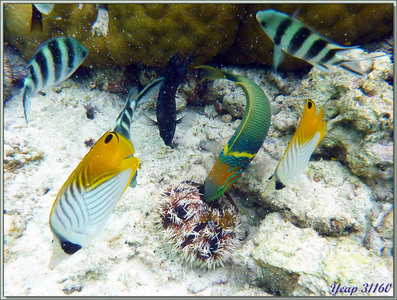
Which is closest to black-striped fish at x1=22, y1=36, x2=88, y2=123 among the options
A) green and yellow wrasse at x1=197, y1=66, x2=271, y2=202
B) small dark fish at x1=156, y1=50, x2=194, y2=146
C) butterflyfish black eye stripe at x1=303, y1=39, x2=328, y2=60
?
small dark fish at x1=156, y1=50, x2=194, y2=146

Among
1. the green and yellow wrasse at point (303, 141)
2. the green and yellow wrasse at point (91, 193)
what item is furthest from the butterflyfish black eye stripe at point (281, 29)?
the green and yellow wrasse at point (91, 193)

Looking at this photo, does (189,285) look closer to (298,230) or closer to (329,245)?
(298,230)

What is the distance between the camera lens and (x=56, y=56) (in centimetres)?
223

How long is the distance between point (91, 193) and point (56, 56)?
1781 millimetres

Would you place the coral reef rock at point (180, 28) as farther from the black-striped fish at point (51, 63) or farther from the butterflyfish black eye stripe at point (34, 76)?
the butterflyfish black eye stripe at point (34, 76)

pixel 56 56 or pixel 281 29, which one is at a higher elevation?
Result: pixel 281 29

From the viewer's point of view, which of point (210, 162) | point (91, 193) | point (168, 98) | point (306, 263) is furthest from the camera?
point (168, 98)

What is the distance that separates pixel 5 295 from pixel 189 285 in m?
1.97

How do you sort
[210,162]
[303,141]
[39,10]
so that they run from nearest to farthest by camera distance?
[303,141] → [39,10] → [210,162]

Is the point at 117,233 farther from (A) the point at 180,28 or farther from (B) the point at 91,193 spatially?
(A) the point at 180,28

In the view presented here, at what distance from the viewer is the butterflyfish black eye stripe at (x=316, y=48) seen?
197 cm

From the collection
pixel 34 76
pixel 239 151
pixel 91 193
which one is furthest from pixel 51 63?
pixel 239 151

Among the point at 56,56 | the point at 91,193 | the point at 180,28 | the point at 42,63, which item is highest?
the point at 180,28

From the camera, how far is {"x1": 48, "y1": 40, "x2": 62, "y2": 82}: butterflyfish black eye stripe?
2.19 metres
